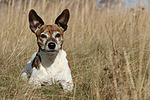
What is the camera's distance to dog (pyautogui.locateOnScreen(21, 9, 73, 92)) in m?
2.77

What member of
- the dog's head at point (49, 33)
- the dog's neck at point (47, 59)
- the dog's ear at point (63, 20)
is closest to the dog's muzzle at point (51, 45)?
the dog's head at point (49, 33)

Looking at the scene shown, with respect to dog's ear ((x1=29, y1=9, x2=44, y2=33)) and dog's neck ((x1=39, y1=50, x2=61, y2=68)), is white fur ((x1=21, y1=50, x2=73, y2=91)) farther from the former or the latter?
dog's ear ((x1=29, y1=9, x2=44, y2=33))

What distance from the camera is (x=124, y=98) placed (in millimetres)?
2080

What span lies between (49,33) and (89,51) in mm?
1369

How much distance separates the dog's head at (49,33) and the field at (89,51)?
48 cm


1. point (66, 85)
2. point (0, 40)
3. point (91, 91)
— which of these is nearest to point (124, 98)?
point (91, 91)

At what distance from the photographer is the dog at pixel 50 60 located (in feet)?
9.07

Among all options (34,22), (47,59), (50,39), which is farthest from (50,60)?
(34,22)

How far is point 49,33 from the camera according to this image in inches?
110

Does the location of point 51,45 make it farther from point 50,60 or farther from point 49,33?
point 50,60

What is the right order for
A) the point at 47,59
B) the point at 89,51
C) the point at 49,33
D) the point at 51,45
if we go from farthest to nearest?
the point at 89,51
the point at 47,59
the point at 49,33
the point at 51,45

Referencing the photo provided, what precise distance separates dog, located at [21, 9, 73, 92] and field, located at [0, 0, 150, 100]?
0.38 feet

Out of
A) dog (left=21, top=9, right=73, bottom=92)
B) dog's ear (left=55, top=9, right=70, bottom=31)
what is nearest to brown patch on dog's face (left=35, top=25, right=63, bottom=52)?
dog (left=21, top=9, right=73, bottom=92)

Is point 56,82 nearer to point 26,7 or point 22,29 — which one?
point 22,29
